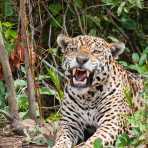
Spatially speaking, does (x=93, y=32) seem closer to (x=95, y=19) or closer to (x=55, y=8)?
(x=95, y=19)

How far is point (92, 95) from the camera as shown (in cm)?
899

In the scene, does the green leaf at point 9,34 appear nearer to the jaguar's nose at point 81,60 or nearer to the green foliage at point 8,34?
the green foliage at point 8,34

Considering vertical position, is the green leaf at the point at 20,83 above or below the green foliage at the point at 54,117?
above

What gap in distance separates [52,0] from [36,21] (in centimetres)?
38

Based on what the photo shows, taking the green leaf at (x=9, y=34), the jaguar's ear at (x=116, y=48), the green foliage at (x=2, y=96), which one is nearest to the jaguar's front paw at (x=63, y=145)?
the jaguar's ear at (x=116, y=48)

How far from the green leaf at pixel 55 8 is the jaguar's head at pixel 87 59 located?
2.60 metres

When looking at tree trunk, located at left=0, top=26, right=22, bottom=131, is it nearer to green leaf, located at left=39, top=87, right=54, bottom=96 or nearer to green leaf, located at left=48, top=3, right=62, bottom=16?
green leaf, located at left=39, top=87, right=54, bottom=96

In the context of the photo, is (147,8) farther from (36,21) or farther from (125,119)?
(125,119)

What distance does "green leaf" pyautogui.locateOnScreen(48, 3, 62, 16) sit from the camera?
1175 cm

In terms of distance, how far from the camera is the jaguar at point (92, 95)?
8602mm

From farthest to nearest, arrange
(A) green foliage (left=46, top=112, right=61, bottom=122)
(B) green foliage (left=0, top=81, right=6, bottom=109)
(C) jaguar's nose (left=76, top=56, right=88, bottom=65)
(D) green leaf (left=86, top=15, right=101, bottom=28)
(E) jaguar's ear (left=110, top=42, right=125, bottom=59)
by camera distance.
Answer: (D) green leaf (left=86, top=15, right=101, bottom=28) → (B) green foliage (left=0, top=81, right=6, bottom=109) → (A) green foliage (left=46, top=112, right=61, bottom=122) → (E) jaguar's ear (left=110, top=42, right=125, bottom=59) → (C) jaguar's nose (left=76, top=56, right=88, bottom=65)

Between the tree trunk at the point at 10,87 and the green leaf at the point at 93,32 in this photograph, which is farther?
the green leaf at the point at 93,32

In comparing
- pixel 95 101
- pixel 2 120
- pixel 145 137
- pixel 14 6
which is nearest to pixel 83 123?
pixel 95 101

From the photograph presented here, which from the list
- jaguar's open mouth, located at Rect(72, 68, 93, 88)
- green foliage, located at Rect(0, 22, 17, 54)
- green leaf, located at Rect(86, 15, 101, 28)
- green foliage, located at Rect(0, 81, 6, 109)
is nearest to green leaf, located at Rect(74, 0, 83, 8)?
green leaf, located at Rect(86, 15, 101, 28)
